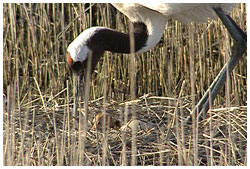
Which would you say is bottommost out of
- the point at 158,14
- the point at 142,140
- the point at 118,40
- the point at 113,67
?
the point at 142,140

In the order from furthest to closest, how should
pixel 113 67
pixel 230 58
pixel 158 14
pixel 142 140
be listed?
pixel 113 67, pixel 230 58, pixel 158 14, pixel 142 140

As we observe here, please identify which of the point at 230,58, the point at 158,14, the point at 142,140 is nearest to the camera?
the point at 142,140

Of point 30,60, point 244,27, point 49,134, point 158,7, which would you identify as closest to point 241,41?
point 244,27

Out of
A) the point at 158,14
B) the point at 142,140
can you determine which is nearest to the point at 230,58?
the point at 158,14

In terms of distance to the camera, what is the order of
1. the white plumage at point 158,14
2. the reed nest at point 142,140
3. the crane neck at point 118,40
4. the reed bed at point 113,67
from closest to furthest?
the reed nest at point 142,140
the white plumage at point 158,14
the crane neck at point 118,40
the reed bed at point 113,67

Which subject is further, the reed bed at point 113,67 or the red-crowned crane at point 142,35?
the reed bed at point 113,67

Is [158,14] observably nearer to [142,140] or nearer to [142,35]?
[142,35]

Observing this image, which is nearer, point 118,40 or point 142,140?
point 142,140

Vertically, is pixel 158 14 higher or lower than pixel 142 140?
higher

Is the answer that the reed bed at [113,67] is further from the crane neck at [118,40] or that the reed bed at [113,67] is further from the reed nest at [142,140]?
the crane neck at [118,40]

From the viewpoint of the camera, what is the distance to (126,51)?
14.6 ft

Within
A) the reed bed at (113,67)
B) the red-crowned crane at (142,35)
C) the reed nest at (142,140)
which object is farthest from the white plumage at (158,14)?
the reed nest at (142,140)

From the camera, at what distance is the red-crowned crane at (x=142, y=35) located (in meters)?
4.28

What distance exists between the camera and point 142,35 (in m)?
4.41
